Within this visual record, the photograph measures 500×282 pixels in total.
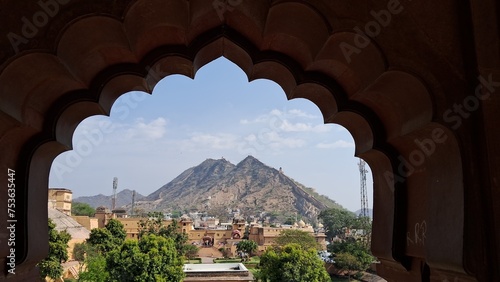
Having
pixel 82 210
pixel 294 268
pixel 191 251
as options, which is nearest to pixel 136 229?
pixel 191 251

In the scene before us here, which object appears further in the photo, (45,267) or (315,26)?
(45,267)

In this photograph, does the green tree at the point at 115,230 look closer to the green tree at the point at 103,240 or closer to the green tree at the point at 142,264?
the green tree at the point at 103,240

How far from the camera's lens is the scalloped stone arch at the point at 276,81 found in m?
2.72

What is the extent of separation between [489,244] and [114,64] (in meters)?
3.06

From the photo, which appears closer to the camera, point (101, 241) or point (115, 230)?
point (101, 241)

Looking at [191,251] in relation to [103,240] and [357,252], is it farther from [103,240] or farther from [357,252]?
[357,252]

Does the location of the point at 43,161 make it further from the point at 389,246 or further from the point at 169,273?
the point at 169,273

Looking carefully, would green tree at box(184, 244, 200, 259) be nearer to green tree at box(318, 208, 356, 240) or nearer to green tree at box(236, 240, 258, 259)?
green tree at box(236, 240, 258, 259)

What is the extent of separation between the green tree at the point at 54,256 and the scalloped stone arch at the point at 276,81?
101 feet

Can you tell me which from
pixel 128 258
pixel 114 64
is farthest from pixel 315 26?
pixel 128 258

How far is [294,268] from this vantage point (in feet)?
117

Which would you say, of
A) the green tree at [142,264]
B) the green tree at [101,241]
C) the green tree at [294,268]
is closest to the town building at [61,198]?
the green tree at [101,241]

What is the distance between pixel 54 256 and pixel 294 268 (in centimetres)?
2033

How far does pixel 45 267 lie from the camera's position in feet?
97.2
